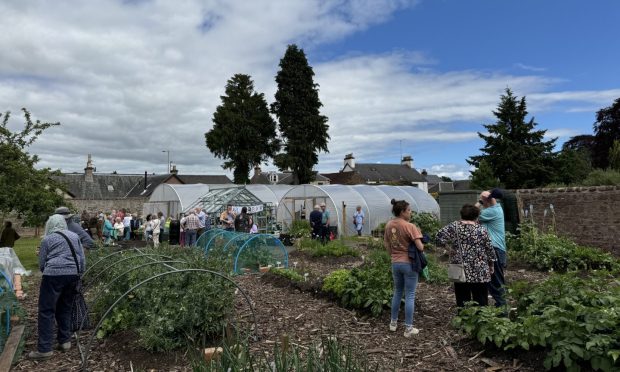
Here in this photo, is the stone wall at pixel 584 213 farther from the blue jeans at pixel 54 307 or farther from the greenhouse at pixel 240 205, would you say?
the greenhouse at pixel 240 205

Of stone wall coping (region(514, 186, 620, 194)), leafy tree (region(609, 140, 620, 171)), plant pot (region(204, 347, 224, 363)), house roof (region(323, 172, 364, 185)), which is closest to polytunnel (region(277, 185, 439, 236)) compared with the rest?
stone wall coping (region(514, 186, 620, 194))

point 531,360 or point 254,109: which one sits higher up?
point 254,109

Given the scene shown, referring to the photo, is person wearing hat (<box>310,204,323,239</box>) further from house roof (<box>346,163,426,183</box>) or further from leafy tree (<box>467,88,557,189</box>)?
house roof (<box>346,163,426,183</box>)

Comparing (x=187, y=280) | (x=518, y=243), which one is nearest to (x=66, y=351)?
(x=187, y=280)

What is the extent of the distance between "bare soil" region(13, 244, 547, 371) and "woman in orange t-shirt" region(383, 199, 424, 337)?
0.78 feet

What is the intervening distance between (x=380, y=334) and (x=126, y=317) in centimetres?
338

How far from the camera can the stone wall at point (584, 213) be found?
11.6m

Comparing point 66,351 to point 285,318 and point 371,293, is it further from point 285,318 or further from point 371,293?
point 371,293

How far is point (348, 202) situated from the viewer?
22516 millimetres

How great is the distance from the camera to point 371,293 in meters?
6.30

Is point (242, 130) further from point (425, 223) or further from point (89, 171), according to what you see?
point (425, 223)

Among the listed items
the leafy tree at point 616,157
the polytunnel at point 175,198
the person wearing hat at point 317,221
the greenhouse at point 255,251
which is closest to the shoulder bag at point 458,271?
the greenhouse at point 255,251

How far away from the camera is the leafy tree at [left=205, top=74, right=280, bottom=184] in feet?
137

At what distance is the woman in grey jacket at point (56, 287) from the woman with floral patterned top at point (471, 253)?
15.0 ft
